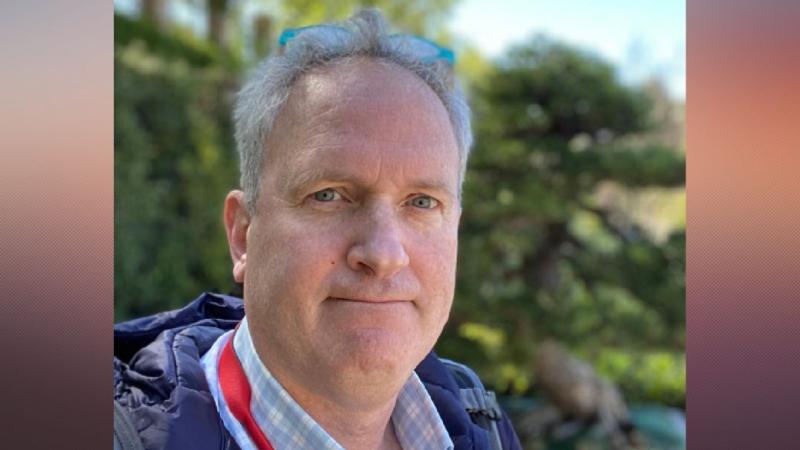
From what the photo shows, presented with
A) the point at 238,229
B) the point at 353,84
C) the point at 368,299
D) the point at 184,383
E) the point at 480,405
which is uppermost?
the point at 353,84

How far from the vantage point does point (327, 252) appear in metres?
1.36

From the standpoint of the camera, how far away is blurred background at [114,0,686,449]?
6969 millimetres

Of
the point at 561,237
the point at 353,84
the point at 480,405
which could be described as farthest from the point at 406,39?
the point at 561,237

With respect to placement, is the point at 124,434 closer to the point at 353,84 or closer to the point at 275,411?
the point at 275,411

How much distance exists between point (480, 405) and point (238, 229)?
1.99ft

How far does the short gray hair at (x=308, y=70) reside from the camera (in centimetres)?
145

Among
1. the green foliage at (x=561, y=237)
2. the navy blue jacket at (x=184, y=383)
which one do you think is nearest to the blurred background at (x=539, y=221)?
the green foliage at (x=561, y=237)

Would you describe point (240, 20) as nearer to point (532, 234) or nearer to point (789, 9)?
point (532, 234)

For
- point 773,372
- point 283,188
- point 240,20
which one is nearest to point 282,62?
point 283,188

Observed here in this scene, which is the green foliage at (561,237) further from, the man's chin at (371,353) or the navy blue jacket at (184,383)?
the man's chin at (371,353)

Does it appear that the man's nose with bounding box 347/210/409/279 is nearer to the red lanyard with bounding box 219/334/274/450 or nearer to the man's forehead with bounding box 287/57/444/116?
the man's forehead with bounding box 287/57/444/116

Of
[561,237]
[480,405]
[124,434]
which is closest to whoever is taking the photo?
[124,434]

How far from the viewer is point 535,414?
725cm

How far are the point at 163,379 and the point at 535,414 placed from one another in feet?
20.1
